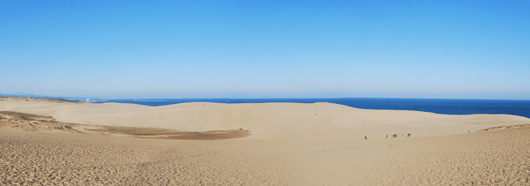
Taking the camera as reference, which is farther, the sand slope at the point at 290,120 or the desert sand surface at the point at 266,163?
the sand slope at the point at 290,120

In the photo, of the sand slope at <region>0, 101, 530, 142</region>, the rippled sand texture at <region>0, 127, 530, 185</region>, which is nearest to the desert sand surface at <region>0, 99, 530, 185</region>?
the rippled sand texture at <region>0, 127, 530, 185</region>

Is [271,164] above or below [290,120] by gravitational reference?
below

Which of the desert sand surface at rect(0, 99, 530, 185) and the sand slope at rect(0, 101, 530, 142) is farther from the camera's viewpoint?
the sand slope at rect(0, 101, 530, 142)

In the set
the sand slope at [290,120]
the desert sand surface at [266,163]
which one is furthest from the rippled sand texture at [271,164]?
the sand slope at [290,120]

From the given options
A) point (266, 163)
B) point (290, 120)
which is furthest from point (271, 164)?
point (290, 120)

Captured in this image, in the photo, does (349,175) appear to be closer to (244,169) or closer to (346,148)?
(244,169)

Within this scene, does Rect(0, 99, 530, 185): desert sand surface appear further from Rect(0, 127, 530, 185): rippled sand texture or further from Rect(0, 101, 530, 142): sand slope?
Rect(0, 101, 530, 142): sand slope

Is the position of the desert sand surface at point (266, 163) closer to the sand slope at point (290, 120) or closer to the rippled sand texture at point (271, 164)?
the rippled sand texture at point (271, 164)

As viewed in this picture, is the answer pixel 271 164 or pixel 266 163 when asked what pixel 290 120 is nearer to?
pixel 266 163

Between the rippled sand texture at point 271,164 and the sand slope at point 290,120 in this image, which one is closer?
the rippled sand texture at point 271,164

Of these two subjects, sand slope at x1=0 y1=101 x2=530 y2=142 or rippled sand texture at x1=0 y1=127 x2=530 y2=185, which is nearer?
rippled sand texture at x1=0 y1=127 x2=530 y2=185
